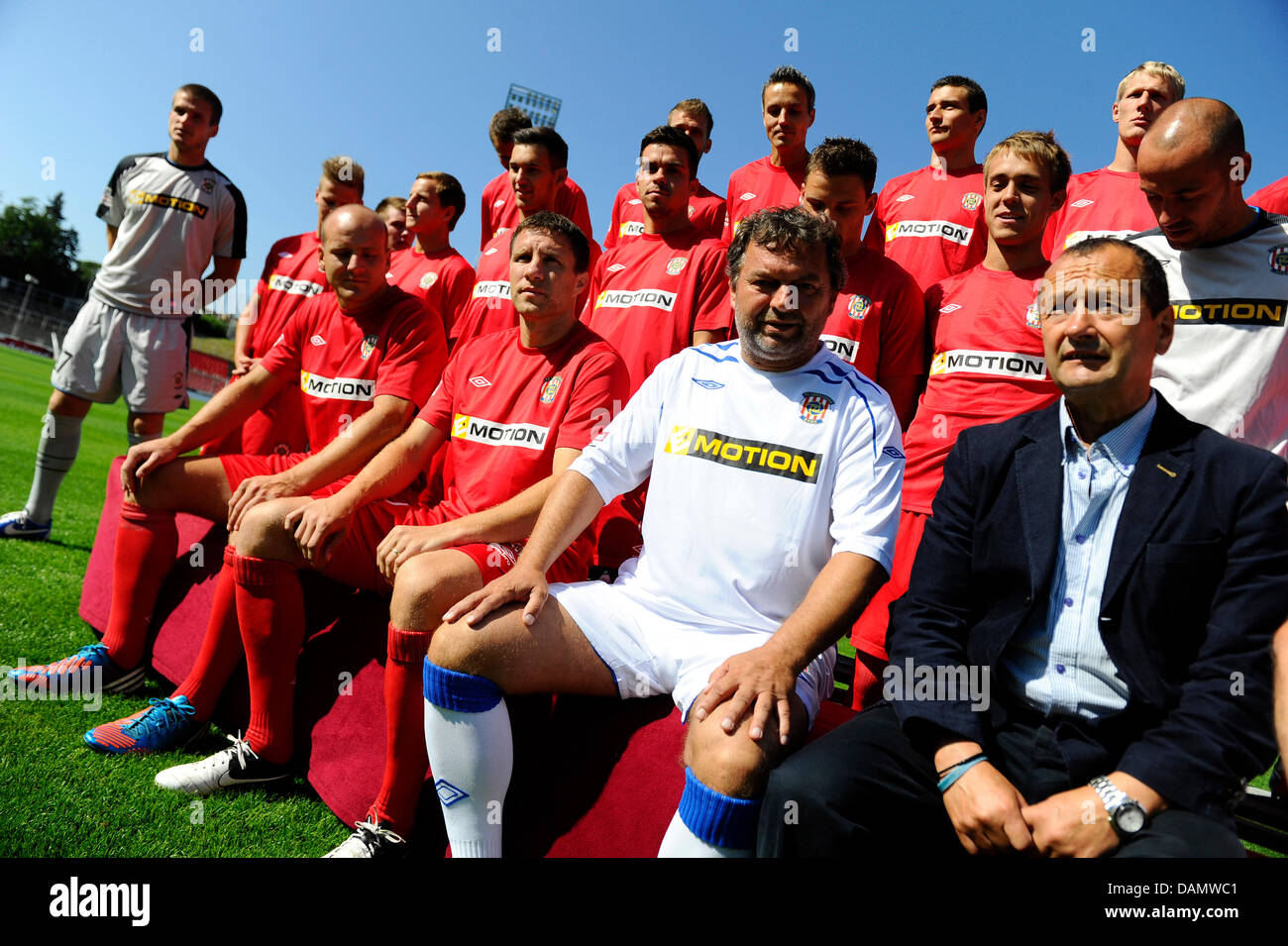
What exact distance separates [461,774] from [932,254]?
3.69 metres

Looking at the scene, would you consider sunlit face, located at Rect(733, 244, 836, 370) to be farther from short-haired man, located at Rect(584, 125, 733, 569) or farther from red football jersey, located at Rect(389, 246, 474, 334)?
red football jersey, located at Rect(389, 246, 474, 334)

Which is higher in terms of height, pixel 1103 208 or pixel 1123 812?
pixel 1103 208

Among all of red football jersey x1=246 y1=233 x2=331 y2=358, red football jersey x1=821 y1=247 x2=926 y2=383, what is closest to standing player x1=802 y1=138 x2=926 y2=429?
red football jersey x1=821 y1=247 x2=926 y2=383

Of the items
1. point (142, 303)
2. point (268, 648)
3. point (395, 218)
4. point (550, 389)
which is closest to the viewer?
point (268, 648)

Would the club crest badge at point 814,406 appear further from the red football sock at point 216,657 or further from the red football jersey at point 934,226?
the red football sock at point 216,657

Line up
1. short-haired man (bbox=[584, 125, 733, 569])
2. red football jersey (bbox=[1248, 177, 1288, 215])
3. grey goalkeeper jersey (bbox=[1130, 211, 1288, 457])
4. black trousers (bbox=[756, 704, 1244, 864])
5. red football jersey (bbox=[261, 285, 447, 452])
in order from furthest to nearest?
1. short-haired man (bbox=[584, 125, 733, 569])
2. red football jersey (bbox=[261, 285, 447, 452])
3. red football jersey (bbox=[1248, 177, 1288, 215])
4. grey goalkeeper jersey (bbox=[1130, 211, 1288, 457])
5. black trousers (bbox=[756, 704, 1244, 864])

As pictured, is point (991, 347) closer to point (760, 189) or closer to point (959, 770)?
point (959, 770)

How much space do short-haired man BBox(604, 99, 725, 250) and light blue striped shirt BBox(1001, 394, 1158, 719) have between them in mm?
4276

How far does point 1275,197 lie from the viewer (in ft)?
12.0

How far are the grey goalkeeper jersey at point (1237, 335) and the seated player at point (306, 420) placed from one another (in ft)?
9.97

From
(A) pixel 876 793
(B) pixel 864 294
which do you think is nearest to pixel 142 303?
(B) pixel 864 294

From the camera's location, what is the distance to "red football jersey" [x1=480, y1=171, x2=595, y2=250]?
581cm

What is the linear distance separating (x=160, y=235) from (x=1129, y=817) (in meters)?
6.51
